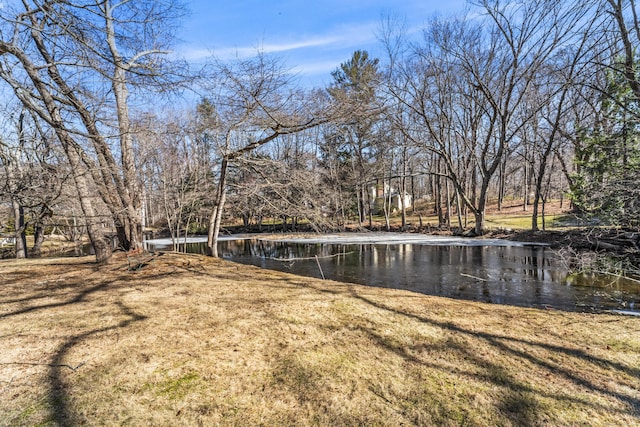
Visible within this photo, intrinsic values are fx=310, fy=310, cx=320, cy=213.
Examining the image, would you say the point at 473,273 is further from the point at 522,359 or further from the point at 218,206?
the point at 218,206

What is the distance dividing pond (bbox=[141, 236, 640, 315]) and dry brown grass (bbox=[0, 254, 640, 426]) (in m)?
2.01

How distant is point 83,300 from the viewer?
432 cm

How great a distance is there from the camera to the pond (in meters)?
6.38

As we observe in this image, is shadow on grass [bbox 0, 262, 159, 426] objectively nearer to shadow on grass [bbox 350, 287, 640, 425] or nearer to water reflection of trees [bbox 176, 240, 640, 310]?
shadow on grass [bbox 350, 287, 640, 425]

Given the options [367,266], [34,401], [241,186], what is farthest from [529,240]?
[34,401]

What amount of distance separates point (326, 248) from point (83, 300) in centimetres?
1213

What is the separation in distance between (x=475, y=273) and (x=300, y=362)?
308 inches

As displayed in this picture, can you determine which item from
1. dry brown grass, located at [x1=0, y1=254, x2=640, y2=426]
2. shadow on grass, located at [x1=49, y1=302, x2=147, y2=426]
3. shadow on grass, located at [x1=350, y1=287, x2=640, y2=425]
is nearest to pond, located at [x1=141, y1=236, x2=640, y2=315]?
dry brown grass, located at [x1=0, y1=254, x2=640, y2=426]

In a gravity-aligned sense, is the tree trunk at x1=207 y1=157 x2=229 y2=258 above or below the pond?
above

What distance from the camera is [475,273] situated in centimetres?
908

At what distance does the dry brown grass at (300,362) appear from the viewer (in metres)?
2.20

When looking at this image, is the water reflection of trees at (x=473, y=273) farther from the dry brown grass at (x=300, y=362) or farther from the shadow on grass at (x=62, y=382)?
the shadow on grass at (x=62, y=382)

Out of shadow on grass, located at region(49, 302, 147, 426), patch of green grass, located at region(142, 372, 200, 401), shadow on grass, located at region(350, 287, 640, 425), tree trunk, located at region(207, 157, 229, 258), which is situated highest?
tree trunk, located at region(207, 157, 229, 258)

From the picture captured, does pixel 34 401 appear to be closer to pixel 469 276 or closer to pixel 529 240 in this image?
pixel 469 276
